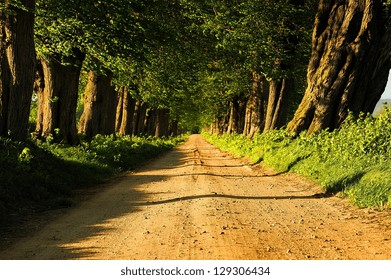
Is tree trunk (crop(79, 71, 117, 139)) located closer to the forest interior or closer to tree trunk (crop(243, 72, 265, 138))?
the forest interior

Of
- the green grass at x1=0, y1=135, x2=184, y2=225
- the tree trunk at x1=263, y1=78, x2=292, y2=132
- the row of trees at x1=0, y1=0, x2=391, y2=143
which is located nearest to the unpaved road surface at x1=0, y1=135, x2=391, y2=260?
the green grass at x1=0, y1=135, x2=184, y2=225

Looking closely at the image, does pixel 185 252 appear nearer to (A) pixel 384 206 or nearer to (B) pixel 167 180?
(A) pixel 384 206

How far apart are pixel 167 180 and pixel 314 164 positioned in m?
4.87

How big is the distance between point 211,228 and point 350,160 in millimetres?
6413

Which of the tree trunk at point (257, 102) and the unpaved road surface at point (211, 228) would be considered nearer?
the unpaved road surface at point (211, 228)

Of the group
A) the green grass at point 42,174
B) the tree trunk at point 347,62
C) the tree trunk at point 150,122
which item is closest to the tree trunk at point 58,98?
the green grass at point 42,174

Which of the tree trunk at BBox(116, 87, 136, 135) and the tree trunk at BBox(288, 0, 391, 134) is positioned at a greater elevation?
the tree trunk at BBox(288, 0, 391, 134)

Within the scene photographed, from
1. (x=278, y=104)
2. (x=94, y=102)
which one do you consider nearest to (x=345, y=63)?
(x=278, y=104)

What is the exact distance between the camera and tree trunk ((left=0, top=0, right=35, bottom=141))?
12555 mm

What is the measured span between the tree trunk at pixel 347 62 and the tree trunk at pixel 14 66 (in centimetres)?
1113

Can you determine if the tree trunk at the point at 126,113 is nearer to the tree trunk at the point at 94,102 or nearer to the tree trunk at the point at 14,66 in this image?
the tree trunk at the point at 94,102

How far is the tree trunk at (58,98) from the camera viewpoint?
1761 cm

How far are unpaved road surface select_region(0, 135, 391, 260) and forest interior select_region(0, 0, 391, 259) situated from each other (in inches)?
1.3

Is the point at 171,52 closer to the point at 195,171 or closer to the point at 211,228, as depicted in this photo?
the point at 195,171
